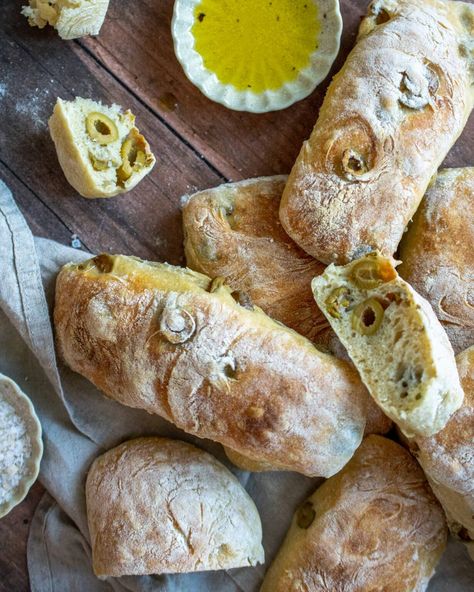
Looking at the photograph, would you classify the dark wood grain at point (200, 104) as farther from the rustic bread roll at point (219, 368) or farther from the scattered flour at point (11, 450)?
the scattered flour at point (11, 450)

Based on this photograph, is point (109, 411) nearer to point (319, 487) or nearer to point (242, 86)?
point (319, 487)

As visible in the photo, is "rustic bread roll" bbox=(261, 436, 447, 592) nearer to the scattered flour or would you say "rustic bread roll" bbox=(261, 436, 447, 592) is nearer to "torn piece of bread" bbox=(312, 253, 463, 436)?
"torn piece of bread" bbox=(312, 253, 463, 436)

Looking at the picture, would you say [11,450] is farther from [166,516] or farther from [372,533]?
[372,533]

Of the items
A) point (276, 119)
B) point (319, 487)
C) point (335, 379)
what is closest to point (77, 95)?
point (276, 119)

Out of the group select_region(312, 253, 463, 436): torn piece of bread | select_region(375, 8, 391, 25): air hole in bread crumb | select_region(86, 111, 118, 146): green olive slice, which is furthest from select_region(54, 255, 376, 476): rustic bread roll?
select_region(375, 8, 391, 25): air hole in bread crumb

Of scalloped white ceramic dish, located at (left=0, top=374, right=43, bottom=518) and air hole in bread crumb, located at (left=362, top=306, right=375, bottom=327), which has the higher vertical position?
scalloped white ceramic dish, located at (left=0, top=374, right=43, bottom=518)
